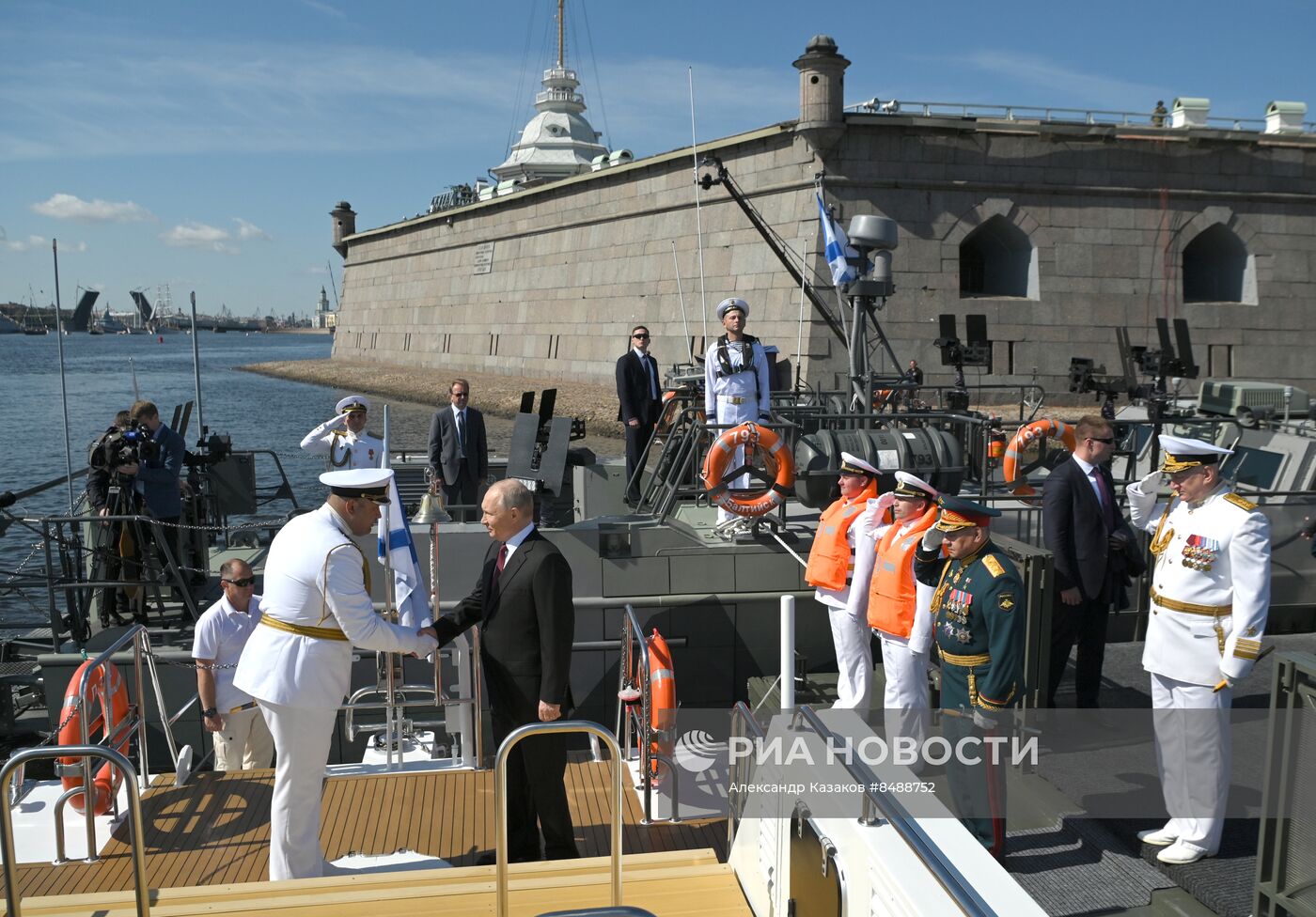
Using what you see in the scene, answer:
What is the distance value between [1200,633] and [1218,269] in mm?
27751

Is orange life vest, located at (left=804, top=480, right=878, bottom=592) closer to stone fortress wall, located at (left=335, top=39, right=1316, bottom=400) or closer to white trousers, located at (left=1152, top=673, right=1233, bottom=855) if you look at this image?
white trousers, located at (left=1152, top=673, right=1233, bottom=855)

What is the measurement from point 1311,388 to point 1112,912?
93.3 ft

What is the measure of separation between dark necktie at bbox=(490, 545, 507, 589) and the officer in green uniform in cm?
193

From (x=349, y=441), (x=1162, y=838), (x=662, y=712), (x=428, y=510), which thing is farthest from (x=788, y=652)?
(x=349, y=441)

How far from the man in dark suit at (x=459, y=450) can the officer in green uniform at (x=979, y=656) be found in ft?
19.7

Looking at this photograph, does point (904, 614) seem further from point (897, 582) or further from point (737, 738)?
point (737, 738)

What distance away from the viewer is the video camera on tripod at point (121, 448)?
26.8 feet

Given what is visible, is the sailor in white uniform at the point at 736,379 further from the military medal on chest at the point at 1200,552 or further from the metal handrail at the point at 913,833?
the metal handrail at the point at 913,833

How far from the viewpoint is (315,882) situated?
Answer: 3881 millimetres

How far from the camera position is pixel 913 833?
8.69ft

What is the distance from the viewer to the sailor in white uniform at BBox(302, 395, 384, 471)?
832 cm

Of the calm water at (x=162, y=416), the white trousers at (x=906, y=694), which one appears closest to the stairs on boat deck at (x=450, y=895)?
the white trousers at (x=906, y=694)

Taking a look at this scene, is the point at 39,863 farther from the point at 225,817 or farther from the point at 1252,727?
the point at 1252,727

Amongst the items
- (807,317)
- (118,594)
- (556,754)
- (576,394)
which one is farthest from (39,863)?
(576,394)
